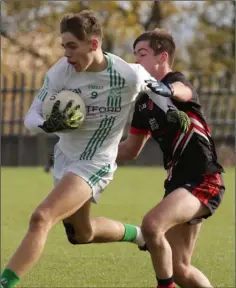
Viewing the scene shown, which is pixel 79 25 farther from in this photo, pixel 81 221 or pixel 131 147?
pixel 81 221

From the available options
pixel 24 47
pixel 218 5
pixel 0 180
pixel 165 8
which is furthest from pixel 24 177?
pixel 218 5

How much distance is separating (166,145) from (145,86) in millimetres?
466

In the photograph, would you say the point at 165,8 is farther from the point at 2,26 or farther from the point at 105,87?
the point at 105,87

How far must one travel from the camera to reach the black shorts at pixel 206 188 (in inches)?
275

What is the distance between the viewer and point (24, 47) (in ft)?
112

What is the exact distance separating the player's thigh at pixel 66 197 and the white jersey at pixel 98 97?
0.86 ft

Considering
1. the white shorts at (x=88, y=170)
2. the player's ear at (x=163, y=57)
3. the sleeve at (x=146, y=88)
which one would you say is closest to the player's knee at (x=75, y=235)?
the white shorts at (x=88, y=170)

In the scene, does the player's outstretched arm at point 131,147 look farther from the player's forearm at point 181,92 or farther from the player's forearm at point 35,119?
the player's forearm at point 35,119

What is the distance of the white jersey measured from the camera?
7.04 metres

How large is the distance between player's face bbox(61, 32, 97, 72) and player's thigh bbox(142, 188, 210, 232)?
44.9 inches

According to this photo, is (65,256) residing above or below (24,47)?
above

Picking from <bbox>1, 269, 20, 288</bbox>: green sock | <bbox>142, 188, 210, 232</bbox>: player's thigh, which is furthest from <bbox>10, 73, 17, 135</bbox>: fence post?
<bbox>1, 269, 20, 288</bbox>: green sock

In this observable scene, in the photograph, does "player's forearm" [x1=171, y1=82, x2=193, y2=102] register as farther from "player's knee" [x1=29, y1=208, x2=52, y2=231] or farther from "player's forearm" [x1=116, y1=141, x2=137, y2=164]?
"player's knee" [x1=29, y1=208, x2=52, y2=231]

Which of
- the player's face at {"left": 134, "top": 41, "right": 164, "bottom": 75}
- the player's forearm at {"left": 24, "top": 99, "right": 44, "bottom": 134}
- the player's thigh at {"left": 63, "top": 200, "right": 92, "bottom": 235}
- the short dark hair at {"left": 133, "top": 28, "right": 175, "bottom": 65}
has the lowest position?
the player's thigh at {"left": 63, "top": 200, "right": 92, "bottom": 235}
